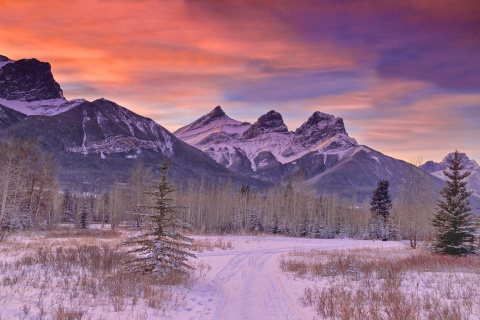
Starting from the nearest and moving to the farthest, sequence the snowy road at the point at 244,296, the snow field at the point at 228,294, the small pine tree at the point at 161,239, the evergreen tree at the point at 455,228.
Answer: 1. the snow field at the point at 228,294
2. the snowy road at the point at 244,296
3. the small pine tree at the point at 161,239
4. the evergreen tree at the point at 455,228

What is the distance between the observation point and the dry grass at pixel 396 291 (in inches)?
290

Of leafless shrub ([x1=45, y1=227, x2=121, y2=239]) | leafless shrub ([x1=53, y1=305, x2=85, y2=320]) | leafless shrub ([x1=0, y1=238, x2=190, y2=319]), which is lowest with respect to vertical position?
leafless shrub ([x1=45, y1=227, x2=121, y2=239])

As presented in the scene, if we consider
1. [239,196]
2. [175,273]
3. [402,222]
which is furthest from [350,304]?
[239,196]

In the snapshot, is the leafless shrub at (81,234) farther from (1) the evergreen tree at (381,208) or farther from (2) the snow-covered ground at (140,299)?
(1) the evergreen tree at (381,208)

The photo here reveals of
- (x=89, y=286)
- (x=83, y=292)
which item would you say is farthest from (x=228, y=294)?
(x=83, y=292)

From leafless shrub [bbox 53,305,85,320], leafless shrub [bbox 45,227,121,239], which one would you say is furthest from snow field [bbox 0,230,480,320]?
leafless shrub [bbox 45,227,121,239]

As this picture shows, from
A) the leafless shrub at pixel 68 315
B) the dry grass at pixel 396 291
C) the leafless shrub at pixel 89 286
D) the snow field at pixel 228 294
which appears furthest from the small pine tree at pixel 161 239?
the dry grass at pixel 396 291

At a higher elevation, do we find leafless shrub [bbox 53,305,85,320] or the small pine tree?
the small pine tree

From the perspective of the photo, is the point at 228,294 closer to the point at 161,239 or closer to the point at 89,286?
the point at 161,239

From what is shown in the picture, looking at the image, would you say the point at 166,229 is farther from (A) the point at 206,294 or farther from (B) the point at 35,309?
(B) the point at 35,309

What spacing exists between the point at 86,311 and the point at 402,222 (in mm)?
75582

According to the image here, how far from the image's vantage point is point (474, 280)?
1086 cm

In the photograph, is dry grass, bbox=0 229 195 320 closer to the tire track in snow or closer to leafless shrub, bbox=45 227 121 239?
the tire track in snow

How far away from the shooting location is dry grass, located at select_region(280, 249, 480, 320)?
7.36 meters
